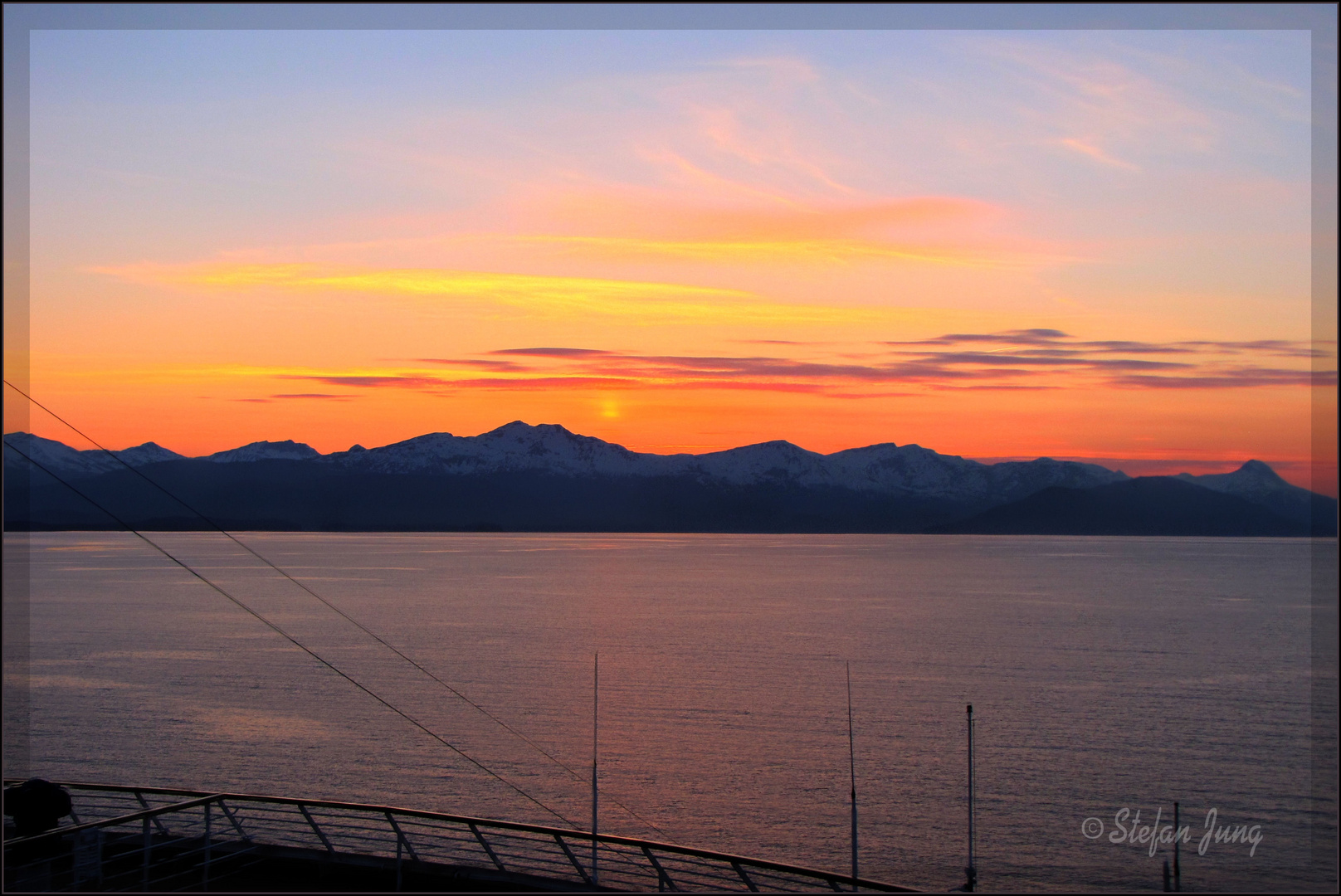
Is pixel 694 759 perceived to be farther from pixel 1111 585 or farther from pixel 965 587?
pixel 1111 585

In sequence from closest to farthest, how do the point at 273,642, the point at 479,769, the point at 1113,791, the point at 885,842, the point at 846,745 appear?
the point at 885,842, the point at 1113,791, the point at 479,769, the point at 846,745, the point at 273,642

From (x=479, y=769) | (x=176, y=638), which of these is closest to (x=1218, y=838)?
(x=479, y=769)

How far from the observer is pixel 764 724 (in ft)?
163

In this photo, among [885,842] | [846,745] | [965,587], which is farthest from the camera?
[965,587]

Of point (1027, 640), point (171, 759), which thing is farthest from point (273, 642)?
point (1027, 640)

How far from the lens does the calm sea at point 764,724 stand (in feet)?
112

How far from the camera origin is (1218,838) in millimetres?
33062

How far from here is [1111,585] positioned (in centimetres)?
16138

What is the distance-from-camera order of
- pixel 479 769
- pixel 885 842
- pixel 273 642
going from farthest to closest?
pixel 273 642, pixel 479 769, pixel 885 842

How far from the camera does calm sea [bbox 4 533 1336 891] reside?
3418 centimetres

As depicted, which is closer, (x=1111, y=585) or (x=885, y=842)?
(x=885, y=842)

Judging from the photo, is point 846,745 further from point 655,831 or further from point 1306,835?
point 1306,835

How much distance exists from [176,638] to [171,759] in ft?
155

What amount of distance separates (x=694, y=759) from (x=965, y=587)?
122 meters
